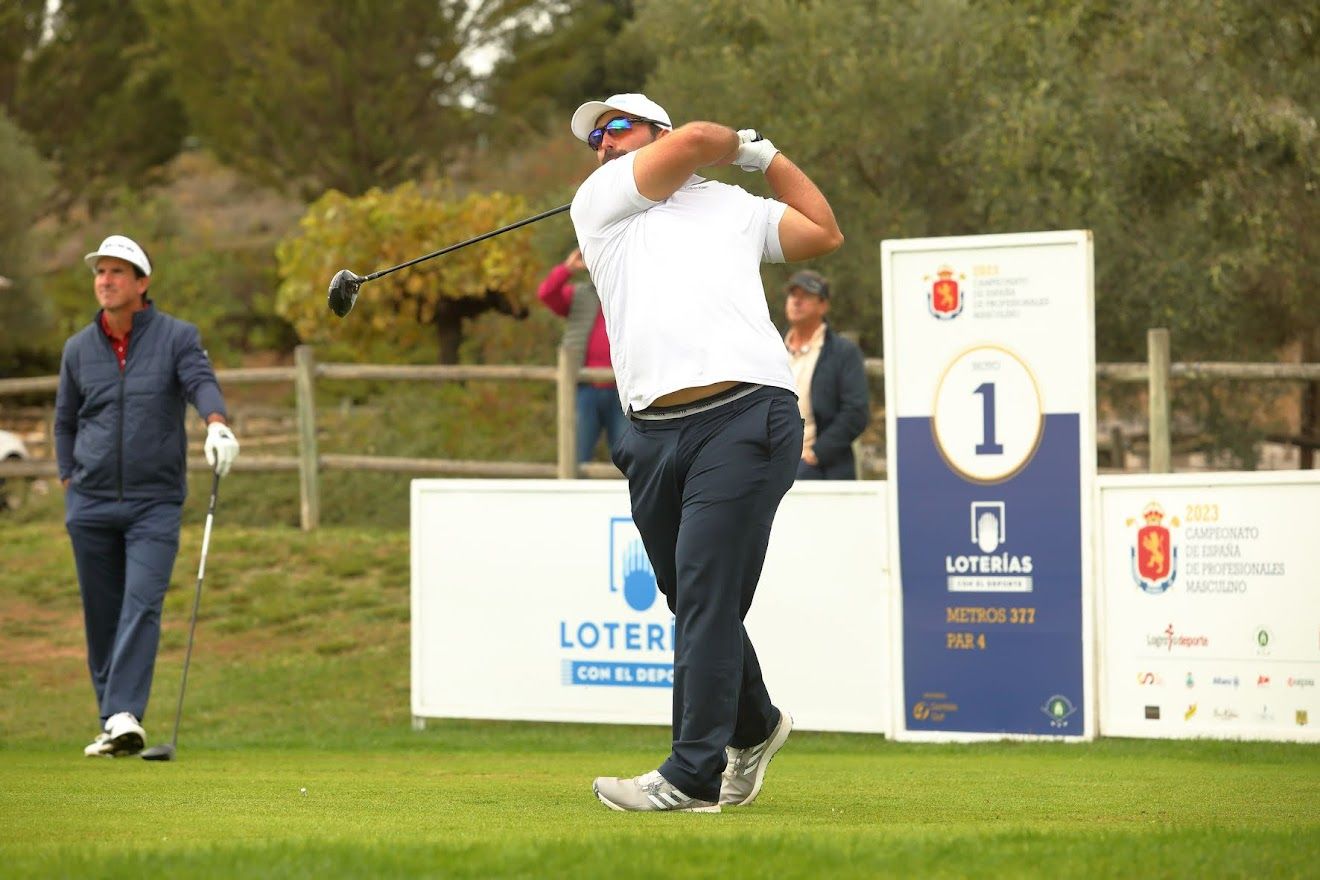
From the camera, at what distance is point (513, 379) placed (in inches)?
593

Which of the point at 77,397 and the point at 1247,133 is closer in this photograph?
the point at 77,397

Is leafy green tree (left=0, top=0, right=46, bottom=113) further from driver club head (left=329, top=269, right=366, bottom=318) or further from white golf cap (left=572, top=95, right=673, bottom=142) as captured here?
white golf cap (left=572, top=95, right=673, bottom=142)

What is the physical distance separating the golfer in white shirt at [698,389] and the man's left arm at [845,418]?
4.65 meters

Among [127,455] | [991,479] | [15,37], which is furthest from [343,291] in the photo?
[15,37]

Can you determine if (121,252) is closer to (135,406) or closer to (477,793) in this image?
(135,406)

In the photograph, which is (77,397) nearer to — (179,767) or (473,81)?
(179,767)

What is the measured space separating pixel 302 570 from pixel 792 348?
527cm

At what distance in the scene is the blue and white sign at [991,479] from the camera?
333 inches

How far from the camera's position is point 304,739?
948 centimetres

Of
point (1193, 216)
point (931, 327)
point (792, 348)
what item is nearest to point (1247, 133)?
point (1193, 216)

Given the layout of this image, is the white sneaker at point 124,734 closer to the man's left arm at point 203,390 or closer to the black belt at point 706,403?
the man's left arm at point 203,390

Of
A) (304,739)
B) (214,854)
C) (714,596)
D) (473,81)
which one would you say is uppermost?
(473,81)

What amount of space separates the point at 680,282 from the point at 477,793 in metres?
1.83

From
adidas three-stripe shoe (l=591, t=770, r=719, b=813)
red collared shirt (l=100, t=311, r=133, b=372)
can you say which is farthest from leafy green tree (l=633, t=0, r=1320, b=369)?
adidas three-stripe shoe (l=591, t=770, r=719, b=813)
